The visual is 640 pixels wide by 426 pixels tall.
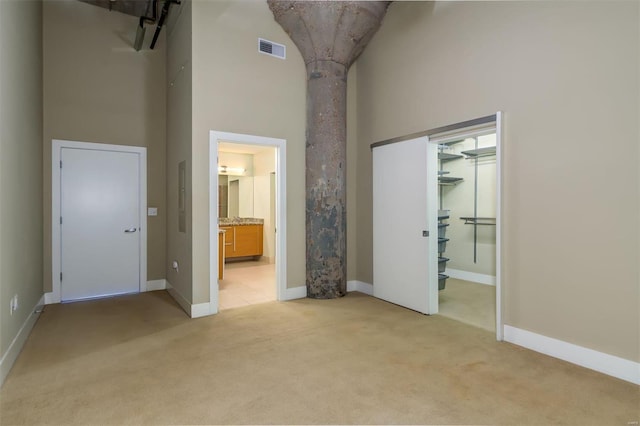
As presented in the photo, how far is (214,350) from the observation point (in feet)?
9.46

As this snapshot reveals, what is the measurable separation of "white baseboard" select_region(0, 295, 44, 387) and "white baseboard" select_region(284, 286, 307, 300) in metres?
2.57

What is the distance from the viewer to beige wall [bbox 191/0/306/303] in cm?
379

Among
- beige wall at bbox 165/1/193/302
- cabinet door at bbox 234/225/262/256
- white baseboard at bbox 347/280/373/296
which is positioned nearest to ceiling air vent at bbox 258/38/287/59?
beige wall at bbox 165/1/193/302

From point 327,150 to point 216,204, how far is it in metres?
1.55

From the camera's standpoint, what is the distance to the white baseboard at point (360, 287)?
4.71 meters

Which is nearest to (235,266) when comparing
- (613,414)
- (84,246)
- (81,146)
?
(84,246)

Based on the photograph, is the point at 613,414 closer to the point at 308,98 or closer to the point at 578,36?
the point at 578,36

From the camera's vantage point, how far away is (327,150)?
442 centimetres

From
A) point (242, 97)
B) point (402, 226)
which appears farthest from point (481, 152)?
point (242, 97)

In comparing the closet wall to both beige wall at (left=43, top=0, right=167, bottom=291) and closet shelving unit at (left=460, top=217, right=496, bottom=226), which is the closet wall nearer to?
closet shelving unit at (left=460, top=217, right=496, bottom=226)

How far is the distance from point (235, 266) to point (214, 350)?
4.23 metres

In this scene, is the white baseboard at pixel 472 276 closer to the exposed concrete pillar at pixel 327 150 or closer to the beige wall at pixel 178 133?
the exposed concrete pillar at pixel 327 150

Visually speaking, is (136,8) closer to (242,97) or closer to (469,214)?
(242,97)

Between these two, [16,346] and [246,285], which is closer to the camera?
[16,346]
